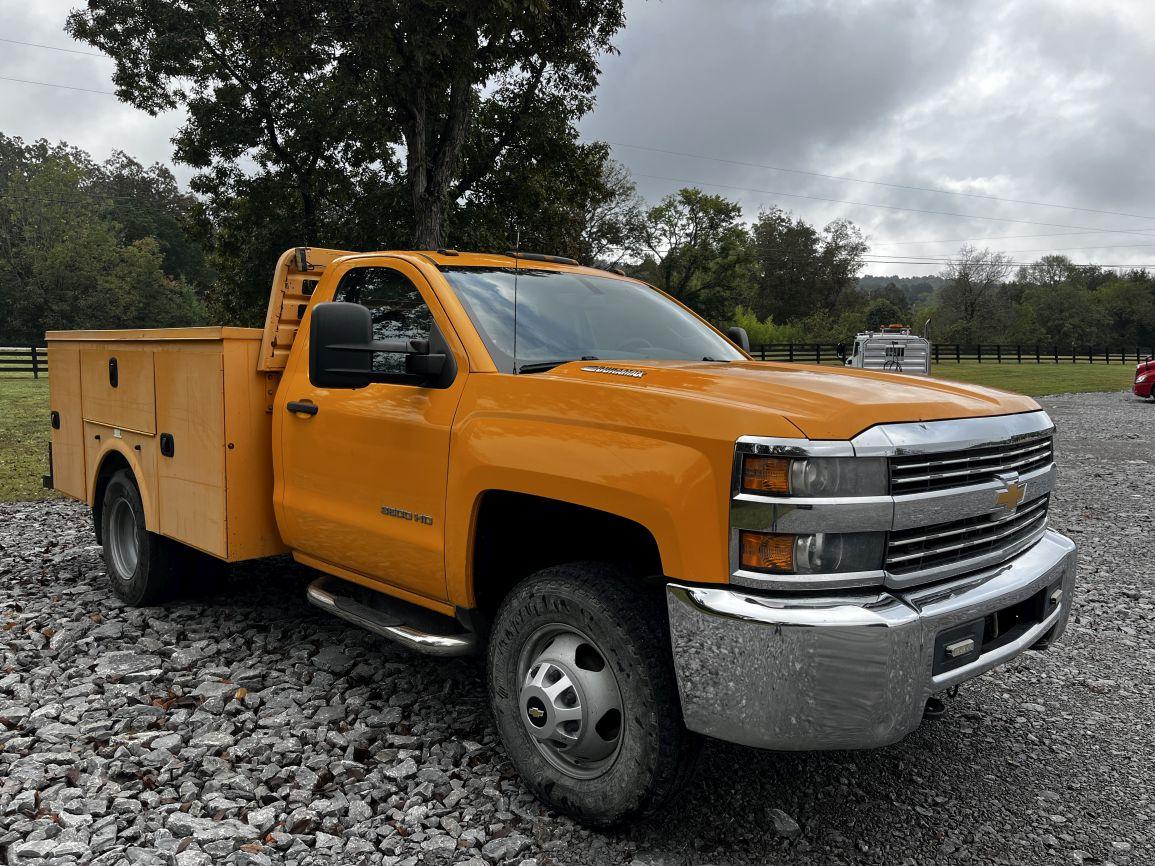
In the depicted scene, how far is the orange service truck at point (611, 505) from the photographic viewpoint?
2473mm

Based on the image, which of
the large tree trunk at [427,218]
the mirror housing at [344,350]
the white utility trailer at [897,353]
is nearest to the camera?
the mirror housing at [344,350]

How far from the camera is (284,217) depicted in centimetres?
2384

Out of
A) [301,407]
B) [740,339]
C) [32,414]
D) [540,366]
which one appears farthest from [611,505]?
[32,414]

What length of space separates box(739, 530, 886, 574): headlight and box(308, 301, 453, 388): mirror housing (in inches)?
58.9

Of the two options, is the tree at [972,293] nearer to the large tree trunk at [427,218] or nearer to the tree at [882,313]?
the tree at [882,313]

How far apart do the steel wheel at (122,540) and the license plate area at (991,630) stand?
4.77m

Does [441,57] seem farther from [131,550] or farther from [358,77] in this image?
[131,550]

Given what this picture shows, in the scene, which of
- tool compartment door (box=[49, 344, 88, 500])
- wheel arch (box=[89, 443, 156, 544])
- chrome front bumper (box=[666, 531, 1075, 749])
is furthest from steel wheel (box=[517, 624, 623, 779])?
tool compartment door (box=[49, 344, 88, 500])

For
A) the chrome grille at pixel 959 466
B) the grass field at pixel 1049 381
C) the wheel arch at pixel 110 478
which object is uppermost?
the chrome grille at pixel 959 466

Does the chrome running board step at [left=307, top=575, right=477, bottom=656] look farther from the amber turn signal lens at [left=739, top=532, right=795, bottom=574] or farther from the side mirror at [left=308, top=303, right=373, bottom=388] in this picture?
the amber turn signal lens at [left=739, top=532, right=795, bottom=574]

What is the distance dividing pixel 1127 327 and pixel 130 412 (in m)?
98.5

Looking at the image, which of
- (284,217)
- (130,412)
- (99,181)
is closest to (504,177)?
(284,217)

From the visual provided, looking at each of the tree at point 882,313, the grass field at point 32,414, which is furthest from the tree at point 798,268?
the grass field at point 32,414

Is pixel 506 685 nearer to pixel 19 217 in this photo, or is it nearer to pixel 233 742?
pixel 233 742
